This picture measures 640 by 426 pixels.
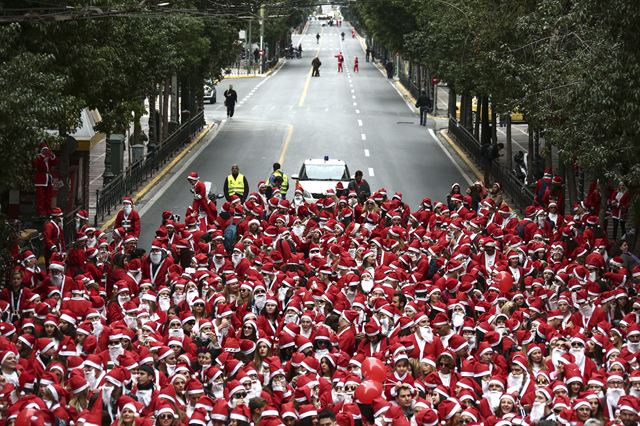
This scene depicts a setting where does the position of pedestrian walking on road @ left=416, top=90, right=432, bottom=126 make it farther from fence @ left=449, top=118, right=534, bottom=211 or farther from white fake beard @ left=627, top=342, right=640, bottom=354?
white fake beard @ left=627, top=342, right=640, bottom=354

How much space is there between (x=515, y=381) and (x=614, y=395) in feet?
3.55

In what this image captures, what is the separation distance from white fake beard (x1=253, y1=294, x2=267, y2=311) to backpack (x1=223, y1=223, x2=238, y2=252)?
449 centimetres

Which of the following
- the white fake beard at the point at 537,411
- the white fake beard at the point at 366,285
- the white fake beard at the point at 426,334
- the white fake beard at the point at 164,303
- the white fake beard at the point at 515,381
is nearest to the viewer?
the white fake beard at the point at 537,411

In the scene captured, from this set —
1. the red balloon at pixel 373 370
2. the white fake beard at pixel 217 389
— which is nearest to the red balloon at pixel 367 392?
the red balloon at pixel 373 370

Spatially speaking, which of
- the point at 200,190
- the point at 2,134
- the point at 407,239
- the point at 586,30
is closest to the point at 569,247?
the point at 407,239

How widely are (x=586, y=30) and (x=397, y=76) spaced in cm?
6085

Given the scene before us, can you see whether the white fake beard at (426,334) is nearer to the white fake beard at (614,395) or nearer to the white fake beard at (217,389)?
the white fake beard at (614,395)

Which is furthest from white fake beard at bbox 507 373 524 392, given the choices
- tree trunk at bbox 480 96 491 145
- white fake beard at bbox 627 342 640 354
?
tree trunk at bbox 480 96 491 145

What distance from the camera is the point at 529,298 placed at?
1830 cm

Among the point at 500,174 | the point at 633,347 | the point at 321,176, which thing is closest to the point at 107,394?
the point at 633,347

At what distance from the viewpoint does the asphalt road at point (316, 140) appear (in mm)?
37875

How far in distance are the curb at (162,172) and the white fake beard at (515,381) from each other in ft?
55.0

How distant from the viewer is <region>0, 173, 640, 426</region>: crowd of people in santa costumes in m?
13.2

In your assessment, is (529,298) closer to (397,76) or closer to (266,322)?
(266,322)
